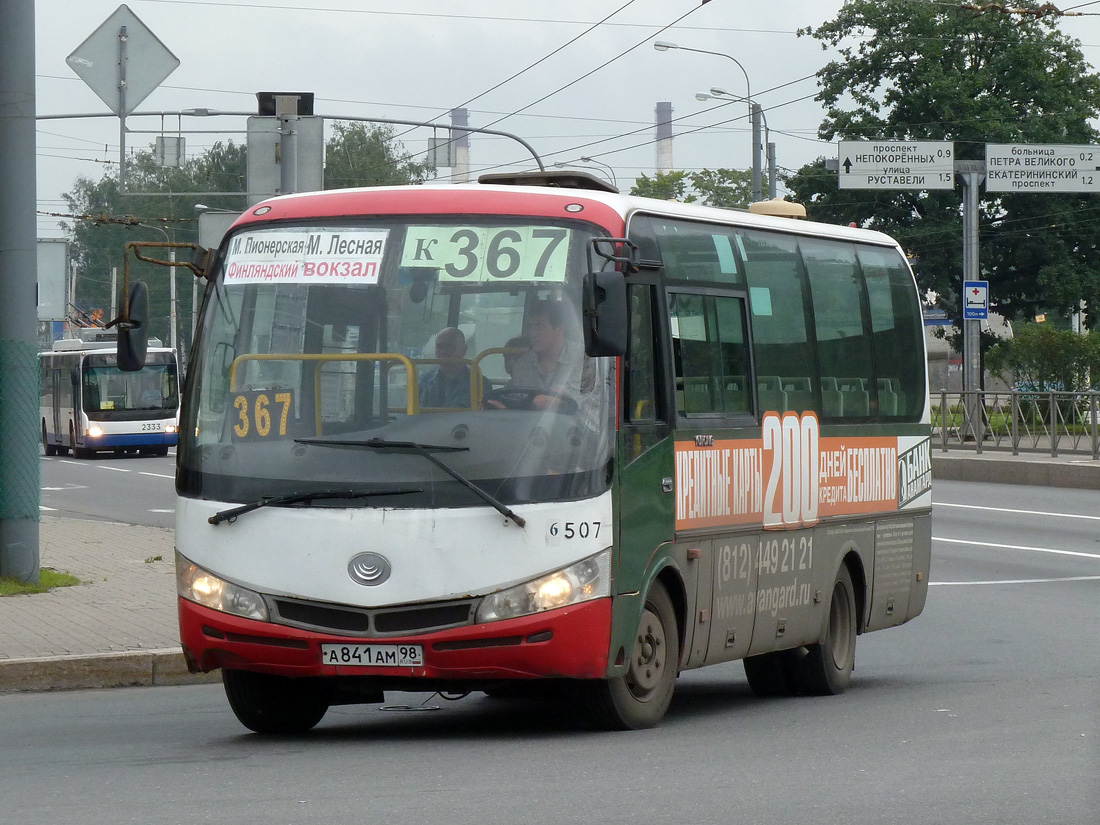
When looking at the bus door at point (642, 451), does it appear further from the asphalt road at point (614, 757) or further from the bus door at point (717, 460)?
the asphalt road at point (614, 757)

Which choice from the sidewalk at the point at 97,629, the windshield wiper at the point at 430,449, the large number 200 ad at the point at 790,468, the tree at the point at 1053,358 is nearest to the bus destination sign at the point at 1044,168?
the tree at the point at 1053,358

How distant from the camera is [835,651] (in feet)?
34.6

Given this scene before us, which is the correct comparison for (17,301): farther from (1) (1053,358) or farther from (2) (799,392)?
(1) (1053,358)

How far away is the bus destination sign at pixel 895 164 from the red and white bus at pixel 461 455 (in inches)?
1320

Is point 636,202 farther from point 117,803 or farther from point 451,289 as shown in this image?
point 117,803

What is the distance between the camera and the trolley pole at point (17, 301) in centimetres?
1359

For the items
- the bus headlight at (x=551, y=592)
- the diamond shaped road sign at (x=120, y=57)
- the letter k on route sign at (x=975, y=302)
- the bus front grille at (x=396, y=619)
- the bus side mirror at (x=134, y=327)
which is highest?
the diamond shaped road sign at (x=120, y=57)

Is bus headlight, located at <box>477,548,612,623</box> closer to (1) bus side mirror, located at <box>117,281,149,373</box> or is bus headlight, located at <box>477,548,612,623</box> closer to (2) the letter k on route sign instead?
(1) bus side mirror, located at <box>117,281,149,373</box>

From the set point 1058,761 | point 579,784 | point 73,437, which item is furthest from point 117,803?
point 73,437

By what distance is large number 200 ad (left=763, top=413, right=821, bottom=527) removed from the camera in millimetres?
9500

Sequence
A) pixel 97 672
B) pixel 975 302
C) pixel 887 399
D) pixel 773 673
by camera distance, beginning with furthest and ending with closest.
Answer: pixel 975 302 < pixel 887 399 < pixel 773 673 < pixel 97 672

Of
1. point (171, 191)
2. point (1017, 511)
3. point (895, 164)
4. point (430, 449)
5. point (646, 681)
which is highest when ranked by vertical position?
point (171, 191)

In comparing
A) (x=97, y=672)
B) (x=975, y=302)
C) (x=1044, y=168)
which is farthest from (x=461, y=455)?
(x=1044, y=168)

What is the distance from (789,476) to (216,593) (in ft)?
10.7
